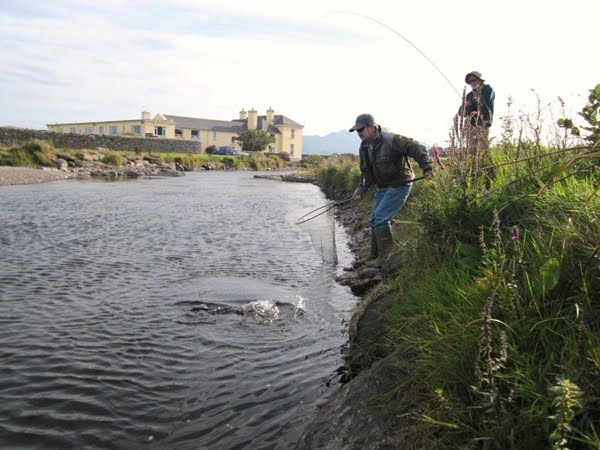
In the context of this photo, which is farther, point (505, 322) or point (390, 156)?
point (390, 156)

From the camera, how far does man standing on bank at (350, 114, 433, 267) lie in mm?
8094

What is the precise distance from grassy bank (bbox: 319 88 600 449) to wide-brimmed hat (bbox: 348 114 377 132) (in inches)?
127

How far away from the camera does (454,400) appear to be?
2.86 metres

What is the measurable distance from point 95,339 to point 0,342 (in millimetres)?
1131

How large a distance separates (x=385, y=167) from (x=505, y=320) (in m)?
5.49

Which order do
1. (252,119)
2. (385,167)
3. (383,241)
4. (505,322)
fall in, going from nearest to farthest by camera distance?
(505,322), (385,167), (383,241), (252,119)

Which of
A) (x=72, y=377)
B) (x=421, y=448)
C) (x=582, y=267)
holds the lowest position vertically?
(x=72, y=377)

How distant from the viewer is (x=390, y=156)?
825 cm

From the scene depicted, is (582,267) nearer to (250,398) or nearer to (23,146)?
(250,398)

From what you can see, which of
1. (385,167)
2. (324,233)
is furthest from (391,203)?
(324,233)

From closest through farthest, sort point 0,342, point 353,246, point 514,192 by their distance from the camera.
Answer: point 514,192 → point 0,342 → point 353,246

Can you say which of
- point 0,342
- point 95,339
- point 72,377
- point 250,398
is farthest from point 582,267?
point 0,342

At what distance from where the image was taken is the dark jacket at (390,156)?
8086 mm

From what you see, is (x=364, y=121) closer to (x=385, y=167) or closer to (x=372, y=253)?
(x=385, y=167)
